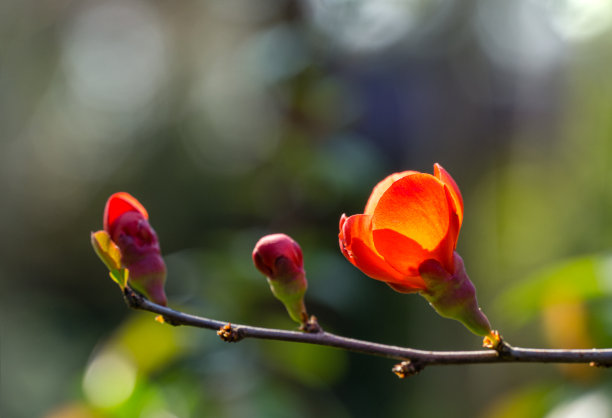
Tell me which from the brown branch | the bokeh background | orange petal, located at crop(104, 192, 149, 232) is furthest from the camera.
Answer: the bokeh background

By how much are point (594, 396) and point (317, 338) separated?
71 centimetres

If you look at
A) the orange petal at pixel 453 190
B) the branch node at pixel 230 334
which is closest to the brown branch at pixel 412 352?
the branch node at pixel 230 334

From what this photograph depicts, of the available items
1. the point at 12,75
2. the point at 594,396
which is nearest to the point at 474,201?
the point at 594,396

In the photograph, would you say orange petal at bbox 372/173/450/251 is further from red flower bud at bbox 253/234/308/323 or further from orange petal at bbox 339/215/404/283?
red flower bud at bbox 253/234/308/323

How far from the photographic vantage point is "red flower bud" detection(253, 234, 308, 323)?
0.57 meters

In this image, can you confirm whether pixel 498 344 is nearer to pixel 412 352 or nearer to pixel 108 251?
pixel 412 352

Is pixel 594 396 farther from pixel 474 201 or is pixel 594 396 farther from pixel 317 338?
pixel 474 201

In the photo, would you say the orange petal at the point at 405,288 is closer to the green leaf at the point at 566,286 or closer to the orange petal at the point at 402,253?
the orange petal at the point at 402,253

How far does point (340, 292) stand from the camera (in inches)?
56.2

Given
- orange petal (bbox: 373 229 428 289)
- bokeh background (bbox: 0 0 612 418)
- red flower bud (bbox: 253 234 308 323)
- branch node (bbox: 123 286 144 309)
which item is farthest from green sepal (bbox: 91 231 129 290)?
bokeh background (bbox: 0 0 612 418)

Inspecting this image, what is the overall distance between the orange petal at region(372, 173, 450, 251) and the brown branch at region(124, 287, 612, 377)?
0.30 feet

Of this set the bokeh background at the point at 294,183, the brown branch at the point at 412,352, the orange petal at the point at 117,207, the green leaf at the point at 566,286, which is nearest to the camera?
the brown branch at the point at 412,352

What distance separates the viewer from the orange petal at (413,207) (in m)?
0.47

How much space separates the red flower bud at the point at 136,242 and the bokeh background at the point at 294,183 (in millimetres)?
548
